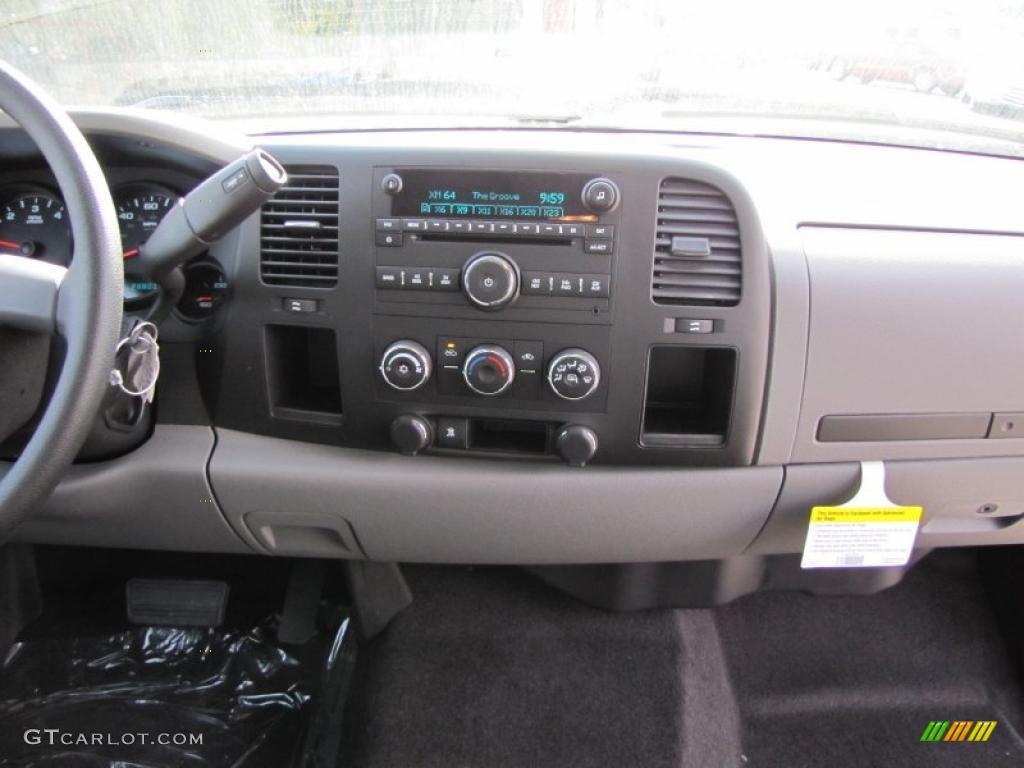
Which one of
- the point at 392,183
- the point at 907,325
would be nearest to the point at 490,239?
the point at 392,183

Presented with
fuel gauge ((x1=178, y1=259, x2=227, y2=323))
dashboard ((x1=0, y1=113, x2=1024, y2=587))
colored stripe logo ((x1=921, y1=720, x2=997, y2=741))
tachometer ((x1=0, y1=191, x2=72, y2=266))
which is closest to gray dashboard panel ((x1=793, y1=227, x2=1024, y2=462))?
dashboard ((x1=0, y1=113, x2=1024, y2=587))

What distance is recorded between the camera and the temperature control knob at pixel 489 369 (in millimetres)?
1070

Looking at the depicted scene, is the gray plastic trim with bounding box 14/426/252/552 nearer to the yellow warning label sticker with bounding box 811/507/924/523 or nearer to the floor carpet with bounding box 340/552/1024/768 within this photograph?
the floor carpet with bounding box 340/552/1024/768

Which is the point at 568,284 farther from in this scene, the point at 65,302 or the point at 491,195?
the point at 65,302

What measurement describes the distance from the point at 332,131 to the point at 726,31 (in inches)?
29.5

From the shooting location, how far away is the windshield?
133 cm

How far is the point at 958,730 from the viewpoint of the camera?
1.57 m

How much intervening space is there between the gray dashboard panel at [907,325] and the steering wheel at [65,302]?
956 mm

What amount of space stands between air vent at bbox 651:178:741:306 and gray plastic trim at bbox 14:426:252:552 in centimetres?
80

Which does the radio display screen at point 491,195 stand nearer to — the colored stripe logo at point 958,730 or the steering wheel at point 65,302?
the steering wheel at point 65,302

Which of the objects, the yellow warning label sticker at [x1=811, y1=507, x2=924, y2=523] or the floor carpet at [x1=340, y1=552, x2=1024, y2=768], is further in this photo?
the floor carpet at [x1=340, y1=552, x2=1024, y2=768]

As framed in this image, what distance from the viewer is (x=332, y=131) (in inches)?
52.1

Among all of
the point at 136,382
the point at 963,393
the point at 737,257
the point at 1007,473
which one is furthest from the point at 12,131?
the point at 1007,473

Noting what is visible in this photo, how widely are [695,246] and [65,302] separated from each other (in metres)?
0.81
